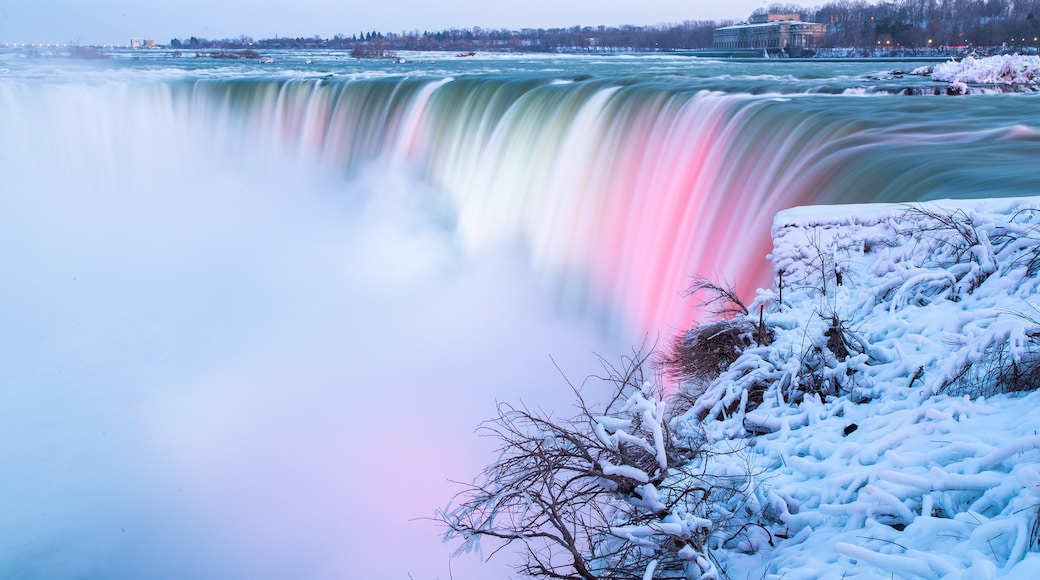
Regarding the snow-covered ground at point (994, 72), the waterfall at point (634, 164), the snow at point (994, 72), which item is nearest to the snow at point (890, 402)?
the waterfall at point (634, 164)

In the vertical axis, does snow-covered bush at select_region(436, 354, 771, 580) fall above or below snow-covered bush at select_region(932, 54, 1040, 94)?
below

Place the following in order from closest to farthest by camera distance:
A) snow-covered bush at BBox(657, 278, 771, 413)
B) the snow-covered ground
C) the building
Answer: snow-covered bush at BBox(657, 278, 771, 413) → the snow-covered ground → the building

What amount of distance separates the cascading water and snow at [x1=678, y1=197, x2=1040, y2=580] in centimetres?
187

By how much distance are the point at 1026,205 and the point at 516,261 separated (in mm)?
9482

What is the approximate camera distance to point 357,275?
53.7ft

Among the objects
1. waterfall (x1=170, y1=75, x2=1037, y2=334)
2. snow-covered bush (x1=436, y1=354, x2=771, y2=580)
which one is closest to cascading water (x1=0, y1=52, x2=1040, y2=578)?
waterfall (x1=170, y1=75, x2=1037, y2=334)

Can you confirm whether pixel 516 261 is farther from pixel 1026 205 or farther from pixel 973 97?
pixel 1026 205

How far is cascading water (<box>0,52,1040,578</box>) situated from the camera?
8531mm

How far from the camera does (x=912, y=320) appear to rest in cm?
535

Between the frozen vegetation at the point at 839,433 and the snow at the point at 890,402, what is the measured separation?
11 millimetres

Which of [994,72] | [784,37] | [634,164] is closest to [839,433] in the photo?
[634,164]

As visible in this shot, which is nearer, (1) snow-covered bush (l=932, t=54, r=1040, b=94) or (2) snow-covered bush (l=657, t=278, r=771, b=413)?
(2) snow-covered bush (l=657, t=278, r=771, b=413)

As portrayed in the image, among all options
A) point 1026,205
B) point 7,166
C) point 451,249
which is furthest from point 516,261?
point 7,166

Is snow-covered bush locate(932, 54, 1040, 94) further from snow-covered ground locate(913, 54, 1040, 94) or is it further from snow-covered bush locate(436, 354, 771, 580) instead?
snow-covered bush locate(436, 354, 771, 580)
